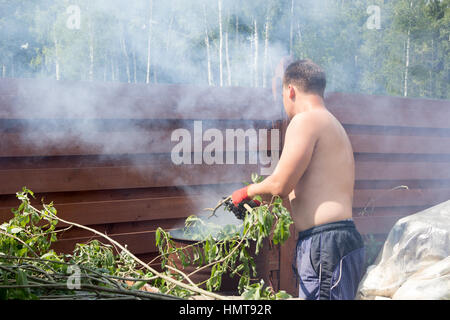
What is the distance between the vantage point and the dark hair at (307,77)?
84.2 inches

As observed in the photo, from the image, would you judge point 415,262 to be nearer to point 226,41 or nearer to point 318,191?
point 318,191

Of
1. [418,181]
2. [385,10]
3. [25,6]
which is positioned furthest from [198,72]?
[385,10]

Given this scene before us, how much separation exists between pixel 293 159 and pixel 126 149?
69.2 inches

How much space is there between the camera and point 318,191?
6.78 feet

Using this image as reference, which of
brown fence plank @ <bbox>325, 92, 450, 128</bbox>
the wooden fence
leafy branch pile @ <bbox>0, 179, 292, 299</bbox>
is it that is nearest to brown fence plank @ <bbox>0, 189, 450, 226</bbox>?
the wooden fence

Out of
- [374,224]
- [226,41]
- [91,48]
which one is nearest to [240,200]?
[374,224]

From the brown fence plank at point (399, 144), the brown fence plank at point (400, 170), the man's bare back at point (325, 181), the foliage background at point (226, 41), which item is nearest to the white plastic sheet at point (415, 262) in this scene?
the brown fence plank at point (400, 170)

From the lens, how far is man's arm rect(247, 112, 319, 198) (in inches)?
74.8

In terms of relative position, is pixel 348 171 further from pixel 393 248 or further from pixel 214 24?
pixel 214 24

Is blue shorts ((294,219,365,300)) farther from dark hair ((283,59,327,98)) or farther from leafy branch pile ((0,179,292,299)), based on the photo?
dark hair ((283,59,327,98))

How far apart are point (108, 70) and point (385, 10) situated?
9394 millimetres

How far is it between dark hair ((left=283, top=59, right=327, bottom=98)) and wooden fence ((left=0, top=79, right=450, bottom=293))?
1.19 m

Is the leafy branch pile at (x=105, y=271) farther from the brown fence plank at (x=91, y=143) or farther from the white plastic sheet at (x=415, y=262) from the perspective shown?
Answer: the white plastic sheet at (x=415, y=262)

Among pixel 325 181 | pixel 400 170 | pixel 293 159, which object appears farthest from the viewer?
pixel 400 170
